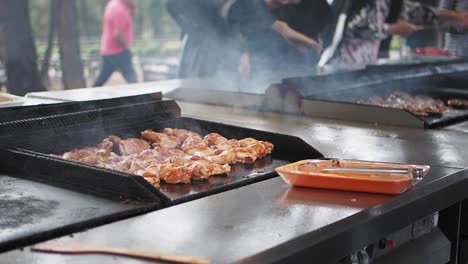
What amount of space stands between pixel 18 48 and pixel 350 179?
16.1ft

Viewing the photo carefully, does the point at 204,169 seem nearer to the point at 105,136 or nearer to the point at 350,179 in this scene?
the point at 350,179

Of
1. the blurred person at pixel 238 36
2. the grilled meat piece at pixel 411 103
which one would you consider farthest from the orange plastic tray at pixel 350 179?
the blurred person at pixel 238 36

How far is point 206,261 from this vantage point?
1281 mm

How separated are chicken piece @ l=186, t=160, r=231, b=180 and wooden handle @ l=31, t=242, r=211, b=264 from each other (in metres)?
0.62

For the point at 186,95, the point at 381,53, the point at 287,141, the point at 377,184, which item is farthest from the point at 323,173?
the point at 381,53

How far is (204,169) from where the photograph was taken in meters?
1.97

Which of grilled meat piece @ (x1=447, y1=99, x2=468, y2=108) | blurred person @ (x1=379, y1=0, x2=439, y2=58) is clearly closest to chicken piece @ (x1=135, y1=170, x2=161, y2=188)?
grilled meat piece @ (x1=447, y1=99, x2=468, y2=108)

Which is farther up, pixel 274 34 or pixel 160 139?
pixel 274 34

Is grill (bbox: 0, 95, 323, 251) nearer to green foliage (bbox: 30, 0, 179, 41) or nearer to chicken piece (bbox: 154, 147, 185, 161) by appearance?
chicken piece (bbox: 154, 147, 185, 161)

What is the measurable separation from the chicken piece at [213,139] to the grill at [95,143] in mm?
119

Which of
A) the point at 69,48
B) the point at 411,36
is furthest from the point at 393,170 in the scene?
the point at 69,48

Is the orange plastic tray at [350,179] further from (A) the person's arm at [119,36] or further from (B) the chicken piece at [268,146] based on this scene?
(A) the person's arm at [119,36]

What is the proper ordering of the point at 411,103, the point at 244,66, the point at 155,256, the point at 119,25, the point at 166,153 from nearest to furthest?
the point at 155,256, the point at 166,153, the point at 411,103, the point at 244,66, the point at 119,25

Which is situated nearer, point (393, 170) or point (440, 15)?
point (393, 170)
